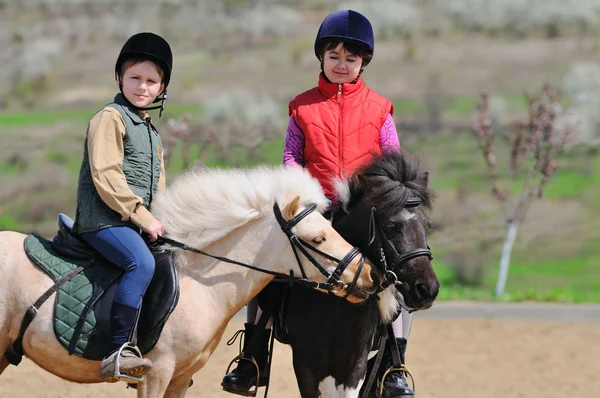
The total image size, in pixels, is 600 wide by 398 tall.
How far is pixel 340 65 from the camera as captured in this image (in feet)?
15.0

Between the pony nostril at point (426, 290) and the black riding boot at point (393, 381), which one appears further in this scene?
the black riding boot at point (393, 381)

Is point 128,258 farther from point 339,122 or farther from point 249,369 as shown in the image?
point 339,122

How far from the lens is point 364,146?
15.0 ft

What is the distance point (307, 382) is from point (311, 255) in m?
0.73

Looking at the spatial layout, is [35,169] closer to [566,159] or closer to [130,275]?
[566,159]

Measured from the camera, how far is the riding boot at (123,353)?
379 centimetres

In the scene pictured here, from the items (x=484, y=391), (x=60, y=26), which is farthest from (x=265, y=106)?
(x=484, y=391)

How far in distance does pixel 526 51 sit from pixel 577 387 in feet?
46.5

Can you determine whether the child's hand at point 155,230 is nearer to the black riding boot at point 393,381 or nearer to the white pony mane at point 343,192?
the white pony mane at point 343,192

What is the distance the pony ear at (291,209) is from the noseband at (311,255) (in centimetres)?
2

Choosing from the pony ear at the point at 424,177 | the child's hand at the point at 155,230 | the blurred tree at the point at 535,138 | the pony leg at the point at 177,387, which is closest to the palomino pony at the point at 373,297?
the pony ear at the point at 424,177

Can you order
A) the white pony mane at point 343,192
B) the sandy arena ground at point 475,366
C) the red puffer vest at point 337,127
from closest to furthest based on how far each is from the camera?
1. the white pony mane at point 343,192
2. the red puffer vest at point 337,127
3. the sandy arena ground at point 475,366

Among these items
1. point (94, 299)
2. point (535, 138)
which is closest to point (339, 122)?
point (94, 299)

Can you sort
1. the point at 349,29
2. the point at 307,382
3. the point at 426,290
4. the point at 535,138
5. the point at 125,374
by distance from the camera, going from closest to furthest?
the point at 125,374 < the point at 426,290 < the point at 307,382 < the point at 349,29 < the point at 535,138
